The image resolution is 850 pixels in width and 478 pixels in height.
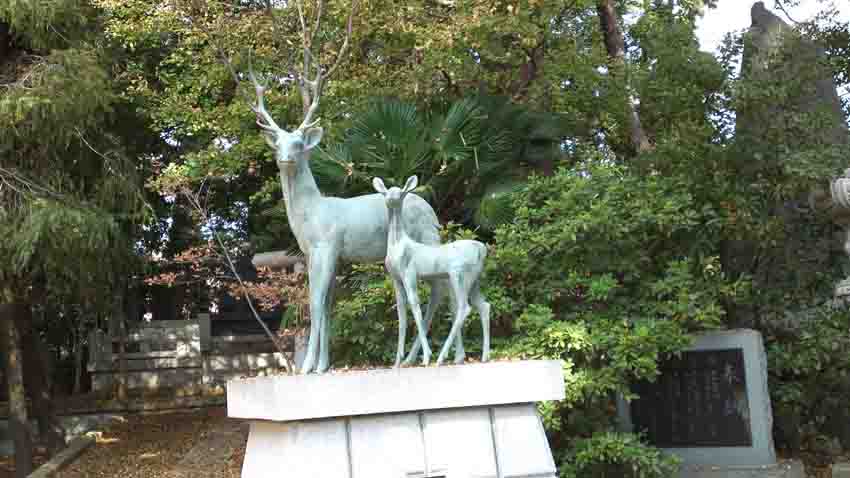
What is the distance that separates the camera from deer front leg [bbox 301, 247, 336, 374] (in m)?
5.91

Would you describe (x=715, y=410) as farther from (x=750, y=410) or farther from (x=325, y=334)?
(x=325, y=334)

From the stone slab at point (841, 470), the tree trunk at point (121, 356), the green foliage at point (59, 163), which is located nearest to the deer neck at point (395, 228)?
the stone slab at point (841, 470)

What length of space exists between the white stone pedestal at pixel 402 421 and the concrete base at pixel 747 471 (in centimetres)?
476

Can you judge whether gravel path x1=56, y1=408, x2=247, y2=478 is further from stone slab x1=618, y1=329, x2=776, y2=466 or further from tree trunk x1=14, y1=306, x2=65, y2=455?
stone slab x1=618, y1=329, x2=776, y2=466

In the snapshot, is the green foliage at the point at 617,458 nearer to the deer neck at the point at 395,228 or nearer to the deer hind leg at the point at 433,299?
the deer hind leg at the point at 433,299

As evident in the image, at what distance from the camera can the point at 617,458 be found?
9109 mm

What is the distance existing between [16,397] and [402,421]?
33.5 feet

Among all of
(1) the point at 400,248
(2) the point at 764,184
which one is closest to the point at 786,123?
(2) the point at 764,184

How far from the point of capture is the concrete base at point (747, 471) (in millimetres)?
9969

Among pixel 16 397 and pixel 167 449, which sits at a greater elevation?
pixel 16 397

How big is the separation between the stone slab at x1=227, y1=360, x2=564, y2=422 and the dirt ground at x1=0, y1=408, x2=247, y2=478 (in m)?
7.05

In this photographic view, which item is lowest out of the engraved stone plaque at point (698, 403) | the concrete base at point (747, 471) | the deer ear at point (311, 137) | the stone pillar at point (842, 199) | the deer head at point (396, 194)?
the concrete base at point (747, 471)

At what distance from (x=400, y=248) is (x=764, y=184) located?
5.72m

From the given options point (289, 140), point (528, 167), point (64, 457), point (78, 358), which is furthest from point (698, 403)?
point (78, 358)
